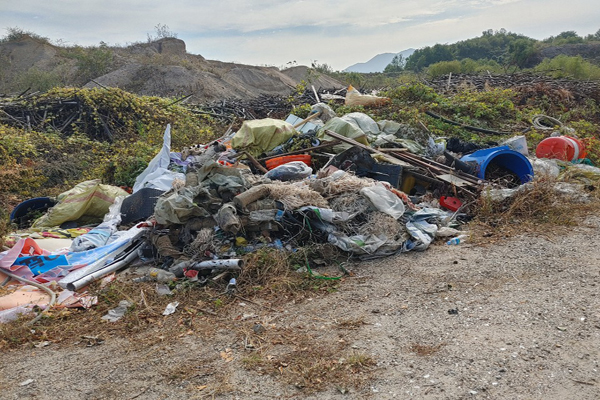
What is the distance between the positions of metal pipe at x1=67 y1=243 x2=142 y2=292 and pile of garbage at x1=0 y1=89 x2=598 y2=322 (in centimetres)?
1

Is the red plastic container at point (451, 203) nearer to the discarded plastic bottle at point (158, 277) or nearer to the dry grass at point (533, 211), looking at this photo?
the dry grass at point (533, 211)

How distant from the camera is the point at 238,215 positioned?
4.66 metres

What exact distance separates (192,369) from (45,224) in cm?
385

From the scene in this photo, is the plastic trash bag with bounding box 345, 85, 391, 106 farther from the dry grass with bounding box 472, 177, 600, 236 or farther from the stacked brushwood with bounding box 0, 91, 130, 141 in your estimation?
the dry grass with bounding box 472, 177, 600, 236

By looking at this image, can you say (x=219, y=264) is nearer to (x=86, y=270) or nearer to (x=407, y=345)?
(x=86, y=270)

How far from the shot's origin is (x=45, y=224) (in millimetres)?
5773

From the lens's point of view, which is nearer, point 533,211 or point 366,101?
point 533,211

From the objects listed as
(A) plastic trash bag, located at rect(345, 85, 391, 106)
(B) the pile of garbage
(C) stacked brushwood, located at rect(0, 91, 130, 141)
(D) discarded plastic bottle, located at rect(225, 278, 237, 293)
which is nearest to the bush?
(A) plastic trash bag, located at rect(345, 85, 391, 106)

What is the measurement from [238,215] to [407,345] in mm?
2247

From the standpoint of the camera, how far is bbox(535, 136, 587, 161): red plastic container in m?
7.06

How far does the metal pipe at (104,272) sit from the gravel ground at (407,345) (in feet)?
2.71

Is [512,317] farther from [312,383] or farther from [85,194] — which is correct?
[85,194]

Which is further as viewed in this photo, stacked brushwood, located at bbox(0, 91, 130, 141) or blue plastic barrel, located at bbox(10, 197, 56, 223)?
stacked brushwood, located at bbox(0, 91, 130, 141)

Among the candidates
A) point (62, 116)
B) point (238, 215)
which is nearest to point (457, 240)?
point (238, 215)
